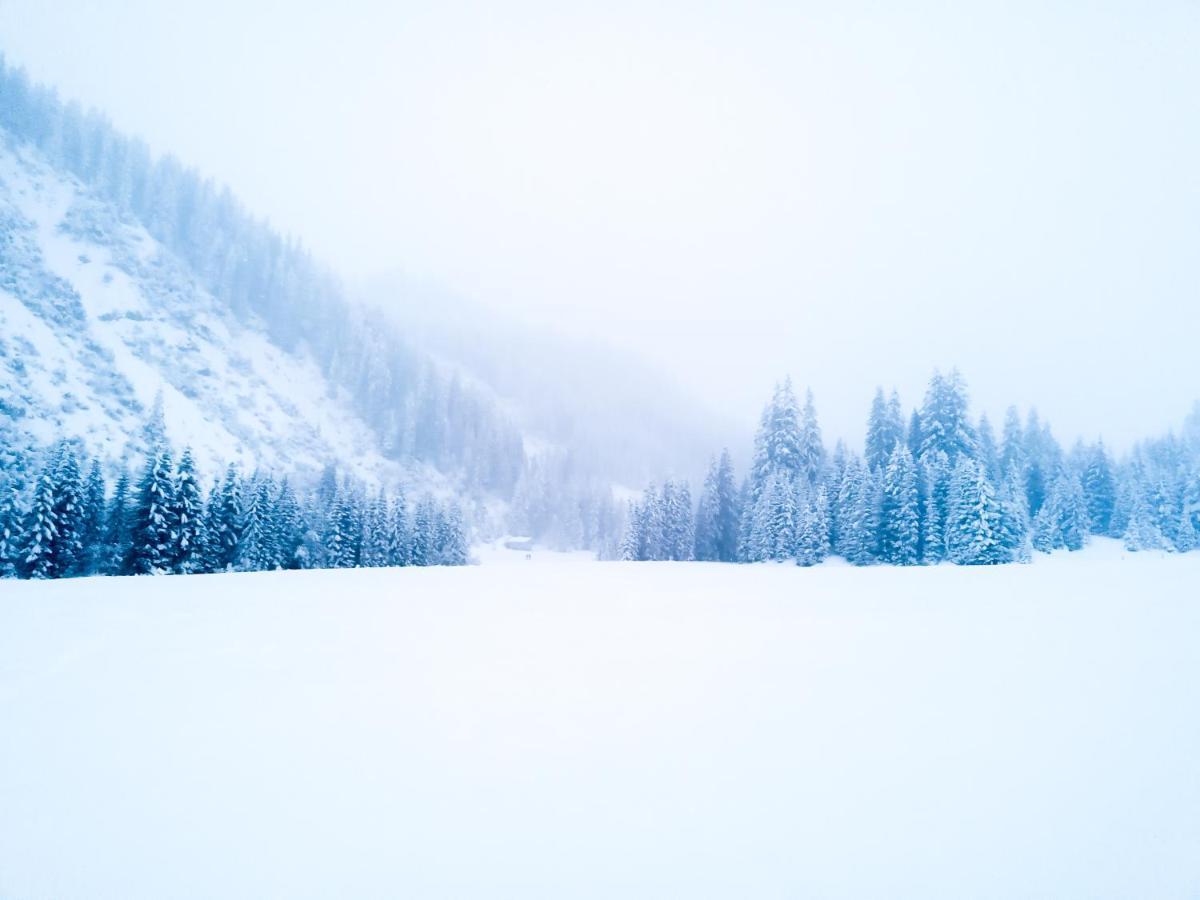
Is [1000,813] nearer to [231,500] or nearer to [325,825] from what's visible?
[325,825]

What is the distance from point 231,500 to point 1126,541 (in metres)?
78.0

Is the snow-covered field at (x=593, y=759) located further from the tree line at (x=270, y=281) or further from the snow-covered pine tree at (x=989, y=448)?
the tree line at (x=270, y=281)

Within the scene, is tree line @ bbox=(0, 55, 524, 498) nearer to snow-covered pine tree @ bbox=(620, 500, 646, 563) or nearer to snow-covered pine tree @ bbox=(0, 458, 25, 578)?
snow-covered pine tree @ bbox=(620, 500, 646, 563)

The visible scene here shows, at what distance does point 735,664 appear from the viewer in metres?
8.14

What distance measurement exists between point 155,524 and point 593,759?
38.7 m

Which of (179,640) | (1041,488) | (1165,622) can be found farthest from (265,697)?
(1041,488)

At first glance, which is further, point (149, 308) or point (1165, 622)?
point (149, 308)

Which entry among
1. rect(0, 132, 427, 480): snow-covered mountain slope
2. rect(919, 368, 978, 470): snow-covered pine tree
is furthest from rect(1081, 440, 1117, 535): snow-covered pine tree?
rect(0, 132, 427, 480): snow-covered mountain slope

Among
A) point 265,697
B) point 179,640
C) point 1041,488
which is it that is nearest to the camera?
point 265,697

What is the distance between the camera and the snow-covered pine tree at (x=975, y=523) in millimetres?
36719

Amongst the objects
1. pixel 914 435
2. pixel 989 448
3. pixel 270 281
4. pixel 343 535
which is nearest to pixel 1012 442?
pixel 989 448

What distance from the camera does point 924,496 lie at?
43031mm

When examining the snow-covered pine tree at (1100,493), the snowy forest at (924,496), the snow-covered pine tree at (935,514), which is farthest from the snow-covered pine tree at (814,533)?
the snow-covered pine tree at (1100,493)

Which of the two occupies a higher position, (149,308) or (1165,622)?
(149,308)
